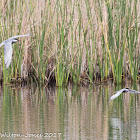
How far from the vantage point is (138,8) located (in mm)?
7742

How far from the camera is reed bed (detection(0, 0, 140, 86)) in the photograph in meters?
7.38

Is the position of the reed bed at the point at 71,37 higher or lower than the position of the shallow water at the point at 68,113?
higher

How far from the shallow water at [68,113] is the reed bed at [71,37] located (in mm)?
331

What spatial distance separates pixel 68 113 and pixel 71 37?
2.19 m

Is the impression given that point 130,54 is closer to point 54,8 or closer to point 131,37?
point 131,37

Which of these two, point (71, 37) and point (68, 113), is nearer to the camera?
point (68, 113)

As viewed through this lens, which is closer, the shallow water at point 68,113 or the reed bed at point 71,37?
the shallow water at point 68,113

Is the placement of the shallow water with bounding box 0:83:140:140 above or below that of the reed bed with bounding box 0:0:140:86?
below

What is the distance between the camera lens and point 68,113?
17.6 feet

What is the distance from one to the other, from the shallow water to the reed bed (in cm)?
33

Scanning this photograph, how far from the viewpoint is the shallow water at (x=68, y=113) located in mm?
4344

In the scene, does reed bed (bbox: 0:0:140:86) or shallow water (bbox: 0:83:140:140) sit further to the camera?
reed bed (bbox: 0:0:140:86)

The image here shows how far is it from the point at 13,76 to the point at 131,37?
6.42ft

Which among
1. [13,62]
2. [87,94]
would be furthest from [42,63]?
[87,94]
